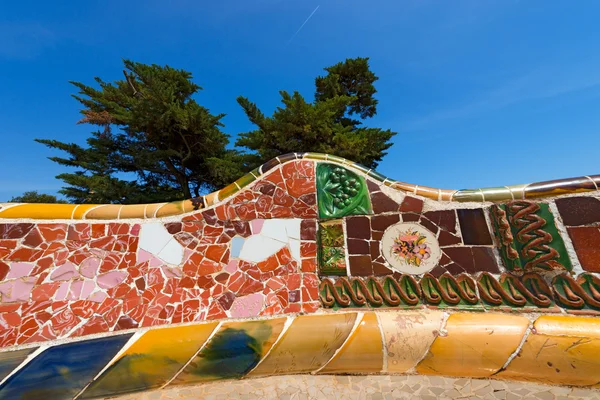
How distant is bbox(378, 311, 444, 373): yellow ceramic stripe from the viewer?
2.18 meters

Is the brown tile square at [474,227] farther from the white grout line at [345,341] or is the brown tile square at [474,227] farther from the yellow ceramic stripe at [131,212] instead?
the yellow ceramic stripe at [131,212]

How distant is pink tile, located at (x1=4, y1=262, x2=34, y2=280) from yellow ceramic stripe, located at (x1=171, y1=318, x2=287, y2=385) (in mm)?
1640

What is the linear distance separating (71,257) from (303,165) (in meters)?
2.38

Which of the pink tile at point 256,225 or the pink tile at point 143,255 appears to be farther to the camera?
the pink tile at point 256,225

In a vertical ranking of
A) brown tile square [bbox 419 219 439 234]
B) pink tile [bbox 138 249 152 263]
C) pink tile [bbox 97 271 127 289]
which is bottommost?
pink tile [bbox 97 271 127 289]

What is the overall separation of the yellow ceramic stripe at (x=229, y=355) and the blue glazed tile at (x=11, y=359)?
1.12 m

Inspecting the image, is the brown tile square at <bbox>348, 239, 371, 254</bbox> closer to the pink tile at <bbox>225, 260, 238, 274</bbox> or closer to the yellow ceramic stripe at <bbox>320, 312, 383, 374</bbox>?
the yellow ceramic stripe at <bbox>320, 312, 383, 374</bbox>

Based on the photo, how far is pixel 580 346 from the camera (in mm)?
1934

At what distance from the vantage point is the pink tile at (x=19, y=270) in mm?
2395

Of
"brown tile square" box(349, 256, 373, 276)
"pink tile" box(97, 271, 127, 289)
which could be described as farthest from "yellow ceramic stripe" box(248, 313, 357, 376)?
"pink tile" box(97, 271, 127, 289)

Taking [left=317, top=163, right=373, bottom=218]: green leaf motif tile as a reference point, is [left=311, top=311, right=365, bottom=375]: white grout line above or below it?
below

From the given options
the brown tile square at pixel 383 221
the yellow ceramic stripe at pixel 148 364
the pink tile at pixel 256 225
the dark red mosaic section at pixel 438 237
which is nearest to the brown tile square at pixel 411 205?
the dark red mosaic section at pixel 438 237

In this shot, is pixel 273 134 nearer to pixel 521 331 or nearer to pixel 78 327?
pixel 78 327

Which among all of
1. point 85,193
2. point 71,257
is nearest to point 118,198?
point 85,193
